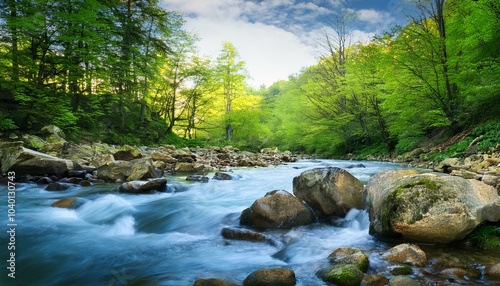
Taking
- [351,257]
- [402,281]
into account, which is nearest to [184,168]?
[351,257]

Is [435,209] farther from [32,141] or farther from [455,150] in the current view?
[32,141]

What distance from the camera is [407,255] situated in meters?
3.25

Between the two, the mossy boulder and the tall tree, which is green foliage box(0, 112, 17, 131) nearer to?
the mossy boulder

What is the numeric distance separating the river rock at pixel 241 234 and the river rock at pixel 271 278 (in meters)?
1.29

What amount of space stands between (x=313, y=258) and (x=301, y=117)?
23.1m

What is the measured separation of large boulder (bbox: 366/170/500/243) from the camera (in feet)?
11.5

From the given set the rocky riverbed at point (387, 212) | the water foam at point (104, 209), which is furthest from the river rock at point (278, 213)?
the water foam at point (104, 209)

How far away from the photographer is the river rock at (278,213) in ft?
15.5

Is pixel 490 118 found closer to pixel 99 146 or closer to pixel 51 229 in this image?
pixel 51 229

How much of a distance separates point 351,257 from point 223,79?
25.0 meters

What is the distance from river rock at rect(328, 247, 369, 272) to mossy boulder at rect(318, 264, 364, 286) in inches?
4.8

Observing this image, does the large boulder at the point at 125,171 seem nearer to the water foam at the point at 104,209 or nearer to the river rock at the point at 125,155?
the river rock at the point at 125,155

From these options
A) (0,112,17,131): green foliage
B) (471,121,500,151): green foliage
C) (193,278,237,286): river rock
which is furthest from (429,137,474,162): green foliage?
(0,112,17,131): green foliage

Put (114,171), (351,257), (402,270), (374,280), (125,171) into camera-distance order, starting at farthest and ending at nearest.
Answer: (125,171) < (114,171) < (351,257) < (402,270) < (374,280)
